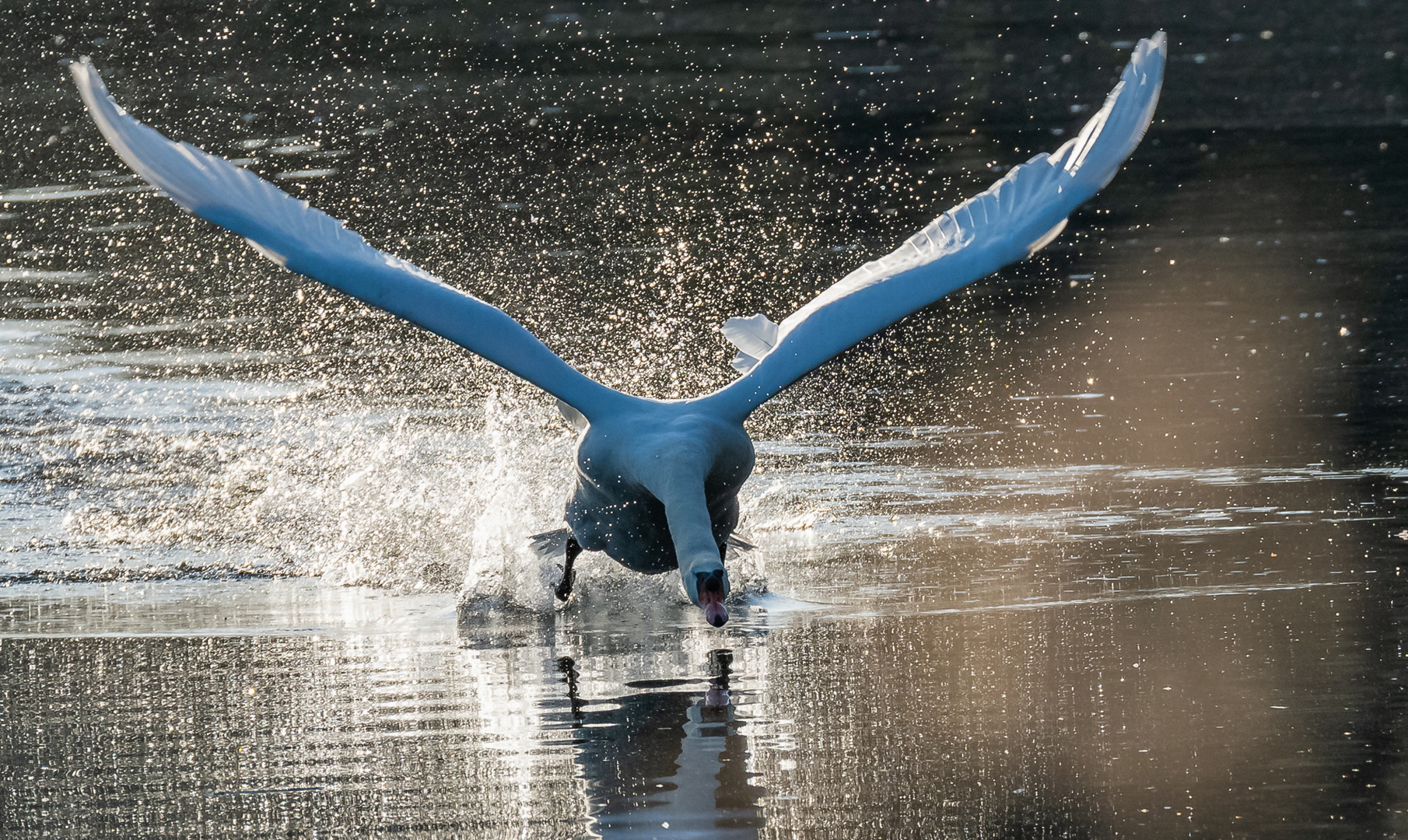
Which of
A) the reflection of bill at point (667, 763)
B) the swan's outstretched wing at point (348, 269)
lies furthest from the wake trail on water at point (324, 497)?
the reflection of bill at point (667, 763)

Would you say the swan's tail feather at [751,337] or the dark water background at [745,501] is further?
Result: the swan's tail feather at [751,337]

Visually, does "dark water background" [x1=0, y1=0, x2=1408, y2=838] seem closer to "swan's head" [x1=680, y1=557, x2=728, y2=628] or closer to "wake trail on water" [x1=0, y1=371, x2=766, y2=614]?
"wake trail on water" [x1=0, y1=371, x2=766, y2=614]

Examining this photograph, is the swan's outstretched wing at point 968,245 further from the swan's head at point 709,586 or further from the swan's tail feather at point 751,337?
the swan's head at point 709,586

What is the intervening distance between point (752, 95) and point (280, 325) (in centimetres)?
1275

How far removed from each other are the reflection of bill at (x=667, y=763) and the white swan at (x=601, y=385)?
1.11m

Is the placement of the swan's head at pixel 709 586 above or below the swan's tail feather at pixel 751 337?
below

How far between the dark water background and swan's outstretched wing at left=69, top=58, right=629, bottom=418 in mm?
937

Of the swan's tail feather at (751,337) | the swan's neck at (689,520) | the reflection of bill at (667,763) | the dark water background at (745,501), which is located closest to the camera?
the reflection of bill at (667,763)

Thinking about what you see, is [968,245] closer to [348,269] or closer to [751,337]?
[751,337]

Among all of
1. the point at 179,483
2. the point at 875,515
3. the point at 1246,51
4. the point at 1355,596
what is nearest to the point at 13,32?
the point at 1246,51

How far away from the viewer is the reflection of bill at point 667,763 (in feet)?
18.7

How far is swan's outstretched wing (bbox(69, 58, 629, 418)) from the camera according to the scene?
345 inches

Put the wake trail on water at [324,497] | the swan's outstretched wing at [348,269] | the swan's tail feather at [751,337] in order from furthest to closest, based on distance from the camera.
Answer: the swan's tail feather at [751,337] < the wake trail on water at [324,497] < the swan's outstretched wing at [348,269]

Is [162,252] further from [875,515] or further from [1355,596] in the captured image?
[1355,596]
